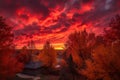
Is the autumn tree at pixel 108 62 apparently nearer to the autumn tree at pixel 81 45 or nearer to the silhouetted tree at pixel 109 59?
the silhouetted tree at pixel 109 59

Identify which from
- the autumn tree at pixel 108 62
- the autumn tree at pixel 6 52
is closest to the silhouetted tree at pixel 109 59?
the autumn tree at pixel 108 62

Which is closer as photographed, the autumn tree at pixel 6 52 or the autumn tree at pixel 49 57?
the autumn tree at pixel 6 52

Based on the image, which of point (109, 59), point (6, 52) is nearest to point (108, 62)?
point (109, 59)

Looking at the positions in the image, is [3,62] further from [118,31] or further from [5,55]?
[118,31]

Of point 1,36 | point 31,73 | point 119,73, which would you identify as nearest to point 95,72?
point 119,73

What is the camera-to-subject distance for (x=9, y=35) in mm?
24438

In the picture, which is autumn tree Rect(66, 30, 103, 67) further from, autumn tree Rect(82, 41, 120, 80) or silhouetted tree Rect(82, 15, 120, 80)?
autumn tree Rect(82, 41, 120, 80)

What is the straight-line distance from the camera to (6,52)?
2342 centimetres

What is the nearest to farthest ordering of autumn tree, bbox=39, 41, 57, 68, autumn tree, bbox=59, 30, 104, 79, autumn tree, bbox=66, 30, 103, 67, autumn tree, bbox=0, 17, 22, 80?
autumn tree, bbox=0, 17, 22, 80 → autumn tree, bbox=59, 30, 104, 79 → autumn tree, bbox=66, 30, 103, 67 → autumn tree, bbox=39, 41, 57, 68

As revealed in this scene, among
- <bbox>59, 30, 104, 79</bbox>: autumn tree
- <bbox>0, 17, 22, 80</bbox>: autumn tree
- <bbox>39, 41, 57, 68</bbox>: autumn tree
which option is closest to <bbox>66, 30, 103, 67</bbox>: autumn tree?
<bbox>59, 30, 104, 79</bbox>: autumn tree

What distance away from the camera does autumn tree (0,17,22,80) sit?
901 inches

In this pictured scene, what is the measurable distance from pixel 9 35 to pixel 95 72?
13.2 meters

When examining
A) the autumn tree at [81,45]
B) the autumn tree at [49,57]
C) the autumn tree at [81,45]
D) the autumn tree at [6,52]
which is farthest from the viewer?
the autumn tree at [49,57]

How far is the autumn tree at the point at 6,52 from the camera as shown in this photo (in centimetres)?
2288
